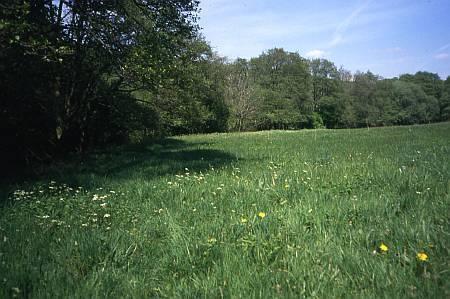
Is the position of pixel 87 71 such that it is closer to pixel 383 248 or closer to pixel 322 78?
pixel 383 248

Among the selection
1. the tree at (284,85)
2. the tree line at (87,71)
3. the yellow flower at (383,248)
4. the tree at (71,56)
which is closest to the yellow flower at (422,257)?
the yellow flower at (383,248)

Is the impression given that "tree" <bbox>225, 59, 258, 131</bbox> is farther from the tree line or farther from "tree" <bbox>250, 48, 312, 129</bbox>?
the tree line

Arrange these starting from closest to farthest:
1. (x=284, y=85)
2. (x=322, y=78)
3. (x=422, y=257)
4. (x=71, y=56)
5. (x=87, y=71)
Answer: (x=422, y=257)
(x=71, y=56)
(x=87, y=71)
(x=284, y=85)
(x=322, y=78)

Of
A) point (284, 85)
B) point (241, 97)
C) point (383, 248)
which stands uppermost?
point (284, 85)

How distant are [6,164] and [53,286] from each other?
587 inches

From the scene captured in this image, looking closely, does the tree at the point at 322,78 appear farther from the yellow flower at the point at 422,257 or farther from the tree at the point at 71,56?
the yellow flower at the point at 422,257

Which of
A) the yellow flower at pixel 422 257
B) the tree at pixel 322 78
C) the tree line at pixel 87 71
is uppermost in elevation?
the tree at pixel 322 78

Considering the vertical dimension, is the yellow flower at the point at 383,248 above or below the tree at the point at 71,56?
below

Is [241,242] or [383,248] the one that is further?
[241,242]

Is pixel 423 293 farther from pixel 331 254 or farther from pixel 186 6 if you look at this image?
pixel 186 6

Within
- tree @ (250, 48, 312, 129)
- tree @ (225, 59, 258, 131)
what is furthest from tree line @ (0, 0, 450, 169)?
tree @ (250, 48, 312, 129)

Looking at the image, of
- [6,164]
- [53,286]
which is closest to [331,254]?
[53,286]

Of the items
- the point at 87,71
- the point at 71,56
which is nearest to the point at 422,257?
the point at 71,56

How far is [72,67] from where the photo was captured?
12773 mm
